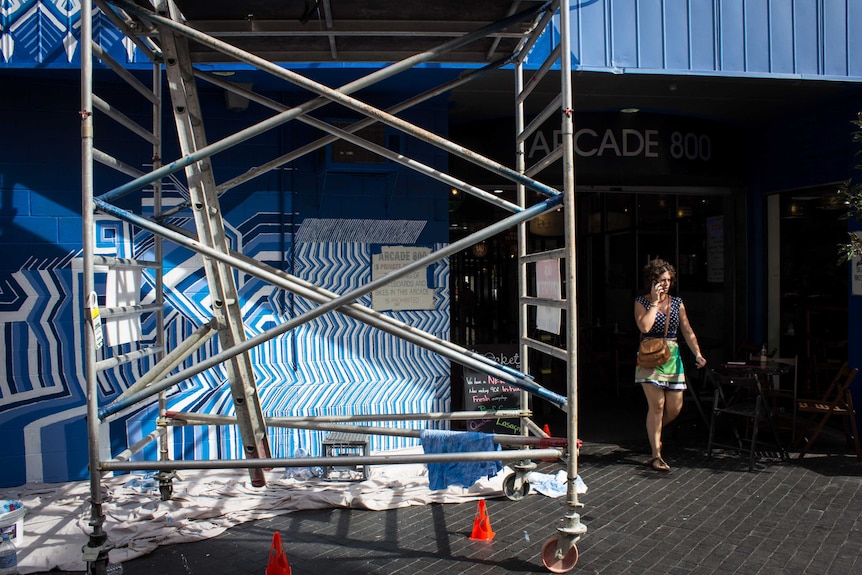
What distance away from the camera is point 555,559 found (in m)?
4.09

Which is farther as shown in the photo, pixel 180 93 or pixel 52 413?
pixel 52 413

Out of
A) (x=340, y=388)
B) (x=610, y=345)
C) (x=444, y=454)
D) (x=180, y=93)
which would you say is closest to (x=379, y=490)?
(x=340, y=388)

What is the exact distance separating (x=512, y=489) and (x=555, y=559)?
126 centimetres

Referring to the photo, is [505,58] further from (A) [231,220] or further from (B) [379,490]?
(B) [379,490]

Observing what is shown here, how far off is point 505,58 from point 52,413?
489 cm

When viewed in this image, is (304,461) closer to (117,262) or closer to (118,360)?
(118,360)

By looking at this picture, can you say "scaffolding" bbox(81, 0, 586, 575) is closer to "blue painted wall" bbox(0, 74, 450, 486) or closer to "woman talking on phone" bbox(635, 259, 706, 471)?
"blue painted wall" bbox(0, 74, 450, 486)

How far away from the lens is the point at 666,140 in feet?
26.2

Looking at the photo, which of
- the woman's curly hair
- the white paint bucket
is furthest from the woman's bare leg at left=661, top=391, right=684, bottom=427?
the white paint bucket

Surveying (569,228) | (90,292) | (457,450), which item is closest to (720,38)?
(569,228)

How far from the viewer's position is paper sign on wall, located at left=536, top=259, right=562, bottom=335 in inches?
168

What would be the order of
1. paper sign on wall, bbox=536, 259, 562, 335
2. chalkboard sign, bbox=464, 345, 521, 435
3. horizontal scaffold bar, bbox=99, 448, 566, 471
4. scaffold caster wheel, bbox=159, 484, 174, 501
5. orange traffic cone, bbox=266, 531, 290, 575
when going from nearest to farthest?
horizontal scaffold bar, bbox=99, 448, 566, 471 → orange traffic cone, bbox=266, 531, 290, 575 → paper sign on wall, bbox=536, 259, 562, 335 → scaffold caster wheel, bbox=159, 484, 174, 501 → chalkboard sign, bbox=464, 345, 521, 435

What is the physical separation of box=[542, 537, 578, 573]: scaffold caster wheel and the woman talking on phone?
7.71 ft

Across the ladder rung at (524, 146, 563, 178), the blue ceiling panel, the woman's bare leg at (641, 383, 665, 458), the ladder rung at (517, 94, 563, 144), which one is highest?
the blue ceiling panel
